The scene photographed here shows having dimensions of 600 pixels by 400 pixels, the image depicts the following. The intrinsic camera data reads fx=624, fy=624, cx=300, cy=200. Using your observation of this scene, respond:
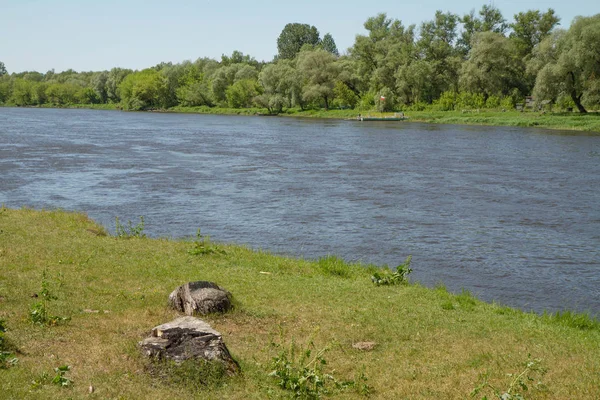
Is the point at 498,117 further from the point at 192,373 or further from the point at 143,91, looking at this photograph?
the point at 143,91

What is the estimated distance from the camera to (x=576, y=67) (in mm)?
69500

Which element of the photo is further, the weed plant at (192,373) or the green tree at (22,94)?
the green tree at (22,94)

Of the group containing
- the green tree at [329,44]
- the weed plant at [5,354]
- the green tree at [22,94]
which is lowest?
the weed plant at [5,354]

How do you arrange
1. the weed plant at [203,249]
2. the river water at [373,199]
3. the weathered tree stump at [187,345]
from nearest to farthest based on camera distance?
the weathered tree stump at [187,345] < the weed plant at [203,249] < the river water at [373,199]

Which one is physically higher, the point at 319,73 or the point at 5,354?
the point at 319,73

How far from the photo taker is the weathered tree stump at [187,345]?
8.91 metres

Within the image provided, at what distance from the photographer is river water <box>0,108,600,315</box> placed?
62.1 ft

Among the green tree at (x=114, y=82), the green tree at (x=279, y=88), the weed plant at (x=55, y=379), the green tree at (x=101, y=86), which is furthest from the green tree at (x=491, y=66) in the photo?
the green tree at (x=101, y=86)

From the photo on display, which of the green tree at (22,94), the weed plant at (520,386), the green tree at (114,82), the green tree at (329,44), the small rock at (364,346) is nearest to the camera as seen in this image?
the weed plant at (520,386)

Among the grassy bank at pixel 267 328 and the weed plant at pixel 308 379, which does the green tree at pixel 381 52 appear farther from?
the weed plant at pixel 308 379

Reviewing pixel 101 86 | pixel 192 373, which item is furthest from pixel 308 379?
pixel 101 86

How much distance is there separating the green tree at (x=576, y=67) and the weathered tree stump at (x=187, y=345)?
68.3 metres

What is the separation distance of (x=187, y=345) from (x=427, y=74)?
9484 cm

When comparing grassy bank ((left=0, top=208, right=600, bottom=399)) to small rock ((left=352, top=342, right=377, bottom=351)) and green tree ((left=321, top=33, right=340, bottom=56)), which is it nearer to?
small rock ((left=352, top=342, right=377, bottom=351))
